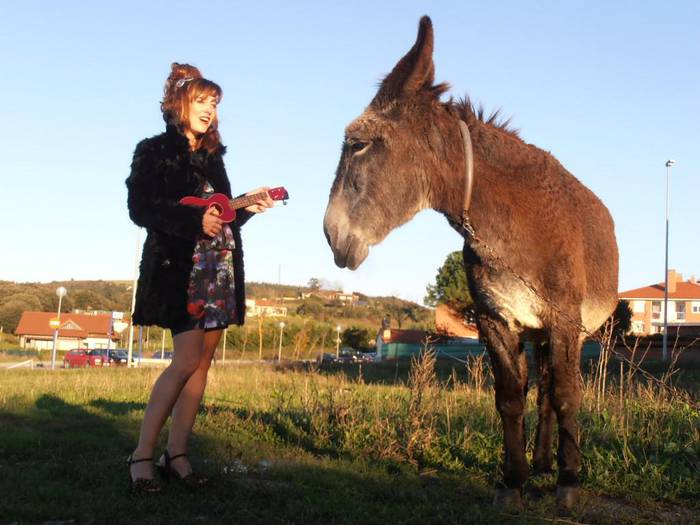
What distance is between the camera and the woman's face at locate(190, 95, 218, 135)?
183 inches

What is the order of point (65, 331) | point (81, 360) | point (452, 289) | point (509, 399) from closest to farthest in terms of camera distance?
point (509, 399) < point (81, 360) < point (452, 289) < point (65, 331)

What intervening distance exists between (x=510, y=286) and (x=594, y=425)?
2.79 meters

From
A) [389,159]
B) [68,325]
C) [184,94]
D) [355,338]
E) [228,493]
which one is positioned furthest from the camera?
[68,325]

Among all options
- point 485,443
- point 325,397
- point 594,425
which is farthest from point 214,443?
point 594,425

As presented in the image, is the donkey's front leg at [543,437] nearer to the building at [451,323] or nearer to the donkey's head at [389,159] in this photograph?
the donkey's head at [389,159]

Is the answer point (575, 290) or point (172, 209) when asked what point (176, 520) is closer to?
point (172, 209)

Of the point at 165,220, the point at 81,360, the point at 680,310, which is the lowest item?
the point at 81,360

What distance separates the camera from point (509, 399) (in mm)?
4523

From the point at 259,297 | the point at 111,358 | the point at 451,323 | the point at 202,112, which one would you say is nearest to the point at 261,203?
the point at 202,112

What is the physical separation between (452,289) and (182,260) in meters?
47.1

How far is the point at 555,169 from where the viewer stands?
4.81 metres

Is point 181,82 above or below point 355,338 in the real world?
above

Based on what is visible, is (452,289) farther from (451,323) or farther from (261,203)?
(261,203)

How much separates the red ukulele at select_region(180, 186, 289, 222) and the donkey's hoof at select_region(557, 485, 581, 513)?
2390mm
